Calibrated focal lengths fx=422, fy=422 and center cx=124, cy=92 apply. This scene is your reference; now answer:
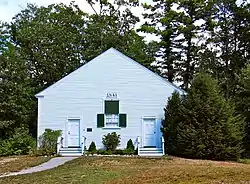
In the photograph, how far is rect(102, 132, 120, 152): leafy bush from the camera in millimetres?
24828

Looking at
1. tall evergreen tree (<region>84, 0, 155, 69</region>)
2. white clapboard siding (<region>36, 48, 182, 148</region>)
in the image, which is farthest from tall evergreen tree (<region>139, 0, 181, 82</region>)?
white clapboard siding (<region>36, 48, 182, 148</region>)

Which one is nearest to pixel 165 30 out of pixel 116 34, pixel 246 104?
pixel 116 34

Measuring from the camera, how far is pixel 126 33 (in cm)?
3603

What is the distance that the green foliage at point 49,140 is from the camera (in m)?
24.2

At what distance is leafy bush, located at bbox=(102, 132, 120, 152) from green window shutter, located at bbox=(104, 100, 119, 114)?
1392 mm

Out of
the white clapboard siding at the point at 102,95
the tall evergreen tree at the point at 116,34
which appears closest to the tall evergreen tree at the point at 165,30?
the tall evergreen tree at the point at 116,34

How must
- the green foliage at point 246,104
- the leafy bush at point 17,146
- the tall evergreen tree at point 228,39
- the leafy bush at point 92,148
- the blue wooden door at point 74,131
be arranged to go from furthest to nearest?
1. the tall evergreen tree at point 228,39
2. the green foliage at point 246,104
3. the blue wooden door at point 74,131
4. the leafy bush at point 92,148
5. the leafy bush at point 17,146

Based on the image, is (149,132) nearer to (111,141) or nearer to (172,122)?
(172,122)

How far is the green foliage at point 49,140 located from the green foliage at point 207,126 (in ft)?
22.6

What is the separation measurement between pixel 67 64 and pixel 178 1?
10207 millimetres

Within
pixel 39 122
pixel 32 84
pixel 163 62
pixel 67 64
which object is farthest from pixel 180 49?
pixel 39 122

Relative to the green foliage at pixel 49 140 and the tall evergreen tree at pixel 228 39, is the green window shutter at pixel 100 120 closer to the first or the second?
the green foliage at pixel 49 140

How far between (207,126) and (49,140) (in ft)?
29.7

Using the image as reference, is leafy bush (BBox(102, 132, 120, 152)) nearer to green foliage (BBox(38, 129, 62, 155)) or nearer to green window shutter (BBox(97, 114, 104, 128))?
green window shutter (BBox(97, 114, 104, 128))
